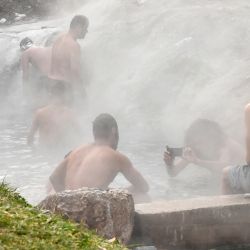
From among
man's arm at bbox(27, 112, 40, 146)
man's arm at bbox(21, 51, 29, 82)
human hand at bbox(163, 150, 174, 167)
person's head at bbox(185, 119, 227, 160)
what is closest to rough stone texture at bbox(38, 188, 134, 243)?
person's head at bbox(185, 119, 227, 160)

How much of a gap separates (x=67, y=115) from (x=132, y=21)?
4.04 metres

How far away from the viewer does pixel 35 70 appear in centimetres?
1226

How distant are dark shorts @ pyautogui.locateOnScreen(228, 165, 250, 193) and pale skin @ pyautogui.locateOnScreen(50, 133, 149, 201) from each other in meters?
0.83

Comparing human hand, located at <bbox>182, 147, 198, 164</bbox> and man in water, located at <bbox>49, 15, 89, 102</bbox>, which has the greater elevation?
man in water, located at <bbox>49, 15, 89, 102</bbox>

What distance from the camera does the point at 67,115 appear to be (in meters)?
8.91

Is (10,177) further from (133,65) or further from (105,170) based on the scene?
(133,65)

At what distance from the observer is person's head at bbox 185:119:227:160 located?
6762 millimetres

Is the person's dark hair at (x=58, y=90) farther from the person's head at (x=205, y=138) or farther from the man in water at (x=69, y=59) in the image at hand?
the person's head at (x=205, y=138)

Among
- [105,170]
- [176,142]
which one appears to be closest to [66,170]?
[105,170]

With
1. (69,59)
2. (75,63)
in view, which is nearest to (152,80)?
(75,63)

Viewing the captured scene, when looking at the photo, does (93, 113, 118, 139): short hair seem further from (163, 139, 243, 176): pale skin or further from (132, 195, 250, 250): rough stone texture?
(132, 195, 250, 250): rough stone texture

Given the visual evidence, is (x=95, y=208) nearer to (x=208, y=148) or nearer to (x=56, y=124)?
(x=208, y=148)

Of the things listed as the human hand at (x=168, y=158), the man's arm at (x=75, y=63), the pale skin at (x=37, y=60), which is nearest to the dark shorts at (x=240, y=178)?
the human hand at (x=168, y=158)

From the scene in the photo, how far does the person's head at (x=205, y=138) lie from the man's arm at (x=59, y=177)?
128cm
